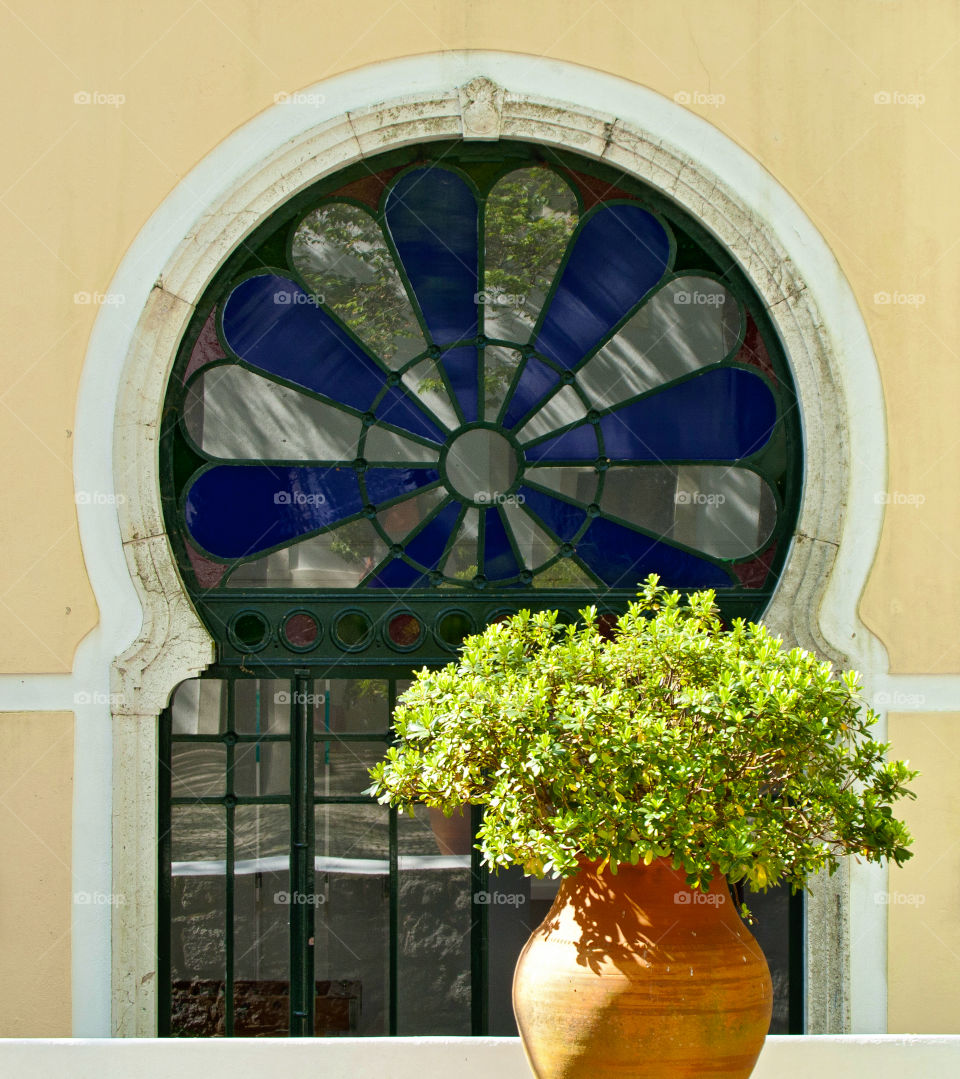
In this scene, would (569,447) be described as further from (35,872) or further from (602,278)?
(35,872)

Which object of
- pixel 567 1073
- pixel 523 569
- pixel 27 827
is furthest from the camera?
pixel 523 569

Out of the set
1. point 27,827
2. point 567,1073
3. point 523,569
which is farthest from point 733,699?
point 27,827

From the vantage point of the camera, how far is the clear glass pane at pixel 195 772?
282 inches

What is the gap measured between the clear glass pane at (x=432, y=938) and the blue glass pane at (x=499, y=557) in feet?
4.40

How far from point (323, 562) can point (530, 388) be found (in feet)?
4.65

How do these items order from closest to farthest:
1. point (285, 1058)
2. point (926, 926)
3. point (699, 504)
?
point (285, 1058), point (926, 926), point (699, 504)

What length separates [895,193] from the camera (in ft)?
24.1

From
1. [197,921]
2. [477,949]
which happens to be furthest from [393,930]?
[197,921]

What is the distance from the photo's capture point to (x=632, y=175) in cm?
745

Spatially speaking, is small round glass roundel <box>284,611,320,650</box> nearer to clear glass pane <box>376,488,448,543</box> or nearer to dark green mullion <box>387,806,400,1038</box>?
clear glass pane <box>376,488,448,543</box>

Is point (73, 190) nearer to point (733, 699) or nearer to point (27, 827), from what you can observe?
point (27, 827)

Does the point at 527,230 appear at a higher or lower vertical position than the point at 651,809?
higher

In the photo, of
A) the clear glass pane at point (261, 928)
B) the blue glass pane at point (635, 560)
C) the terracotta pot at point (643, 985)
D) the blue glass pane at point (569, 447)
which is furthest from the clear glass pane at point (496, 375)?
the terracotta pot at point (643, 985)

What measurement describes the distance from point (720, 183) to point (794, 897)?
3.67 meters
